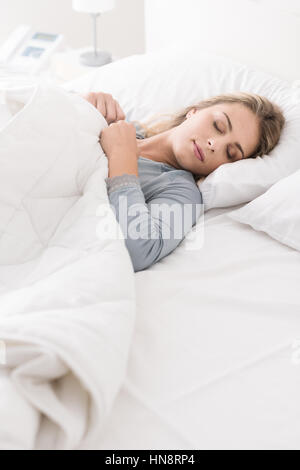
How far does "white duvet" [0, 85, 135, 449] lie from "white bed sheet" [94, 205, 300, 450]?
8 centimetres

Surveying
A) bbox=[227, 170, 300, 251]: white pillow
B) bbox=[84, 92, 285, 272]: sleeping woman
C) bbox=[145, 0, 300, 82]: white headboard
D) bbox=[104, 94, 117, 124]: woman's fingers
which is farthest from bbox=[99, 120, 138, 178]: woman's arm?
bbox=[145, 0, 300, 82]: white headboard

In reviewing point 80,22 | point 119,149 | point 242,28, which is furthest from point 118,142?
point 80,22

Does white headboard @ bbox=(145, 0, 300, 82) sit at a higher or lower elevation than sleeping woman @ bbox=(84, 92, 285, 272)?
higher

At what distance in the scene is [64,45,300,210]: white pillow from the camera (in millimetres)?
1206

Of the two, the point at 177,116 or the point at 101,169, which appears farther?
the point at 177,116

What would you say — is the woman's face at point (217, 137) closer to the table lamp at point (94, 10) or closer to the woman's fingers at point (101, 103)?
the woman's fingers at point (101, 103)

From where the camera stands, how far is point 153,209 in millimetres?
1113

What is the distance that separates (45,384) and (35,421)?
0.05 meters

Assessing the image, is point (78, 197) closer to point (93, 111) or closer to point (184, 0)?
point (93, 111)

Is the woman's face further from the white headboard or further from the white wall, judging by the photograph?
the white wall

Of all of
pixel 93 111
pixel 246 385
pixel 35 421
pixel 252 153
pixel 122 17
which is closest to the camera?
pixel 35 421

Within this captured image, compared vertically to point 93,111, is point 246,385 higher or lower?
lower
